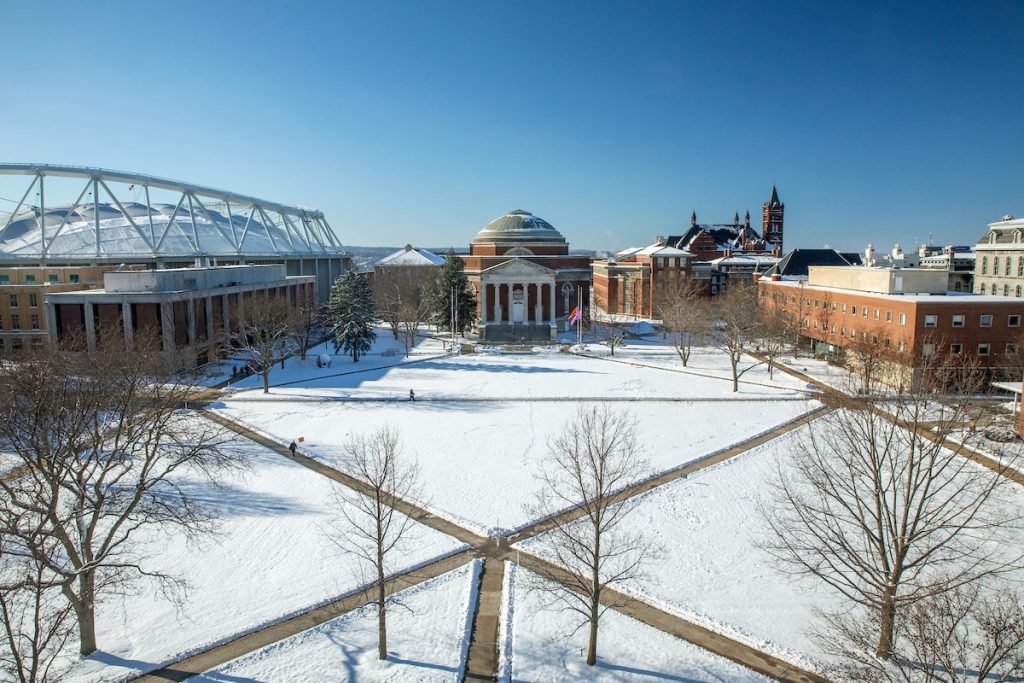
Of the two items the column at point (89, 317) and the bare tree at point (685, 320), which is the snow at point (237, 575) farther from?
the bare tree at point (685, 320)

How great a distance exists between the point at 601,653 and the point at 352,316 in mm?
39832

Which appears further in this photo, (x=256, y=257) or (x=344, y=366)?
(x=256, y=257)

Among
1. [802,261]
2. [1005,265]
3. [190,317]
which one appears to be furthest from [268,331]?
[1005,265]

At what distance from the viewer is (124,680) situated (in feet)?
43.9

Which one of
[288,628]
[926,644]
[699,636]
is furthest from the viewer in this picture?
[288,628]

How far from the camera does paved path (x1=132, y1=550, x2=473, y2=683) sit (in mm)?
13766

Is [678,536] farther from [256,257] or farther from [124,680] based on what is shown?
[256,257]

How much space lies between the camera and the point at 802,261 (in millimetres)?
69250

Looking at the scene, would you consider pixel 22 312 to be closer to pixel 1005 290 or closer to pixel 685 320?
pixel 685 320

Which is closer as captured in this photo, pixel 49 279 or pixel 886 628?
pixel 886 628

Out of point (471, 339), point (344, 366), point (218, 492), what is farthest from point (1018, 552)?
point (471, 339)

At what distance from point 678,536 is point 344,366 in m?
34.8

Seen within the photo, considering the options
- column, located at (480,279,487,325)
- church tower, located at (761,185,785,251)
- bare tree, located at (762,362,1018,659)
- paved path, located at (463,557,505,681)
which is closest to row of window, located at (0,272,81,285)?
column, located at (480,279,487,325)

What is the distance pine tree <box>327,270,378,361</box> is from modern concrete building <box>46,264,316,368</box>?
349 inches
